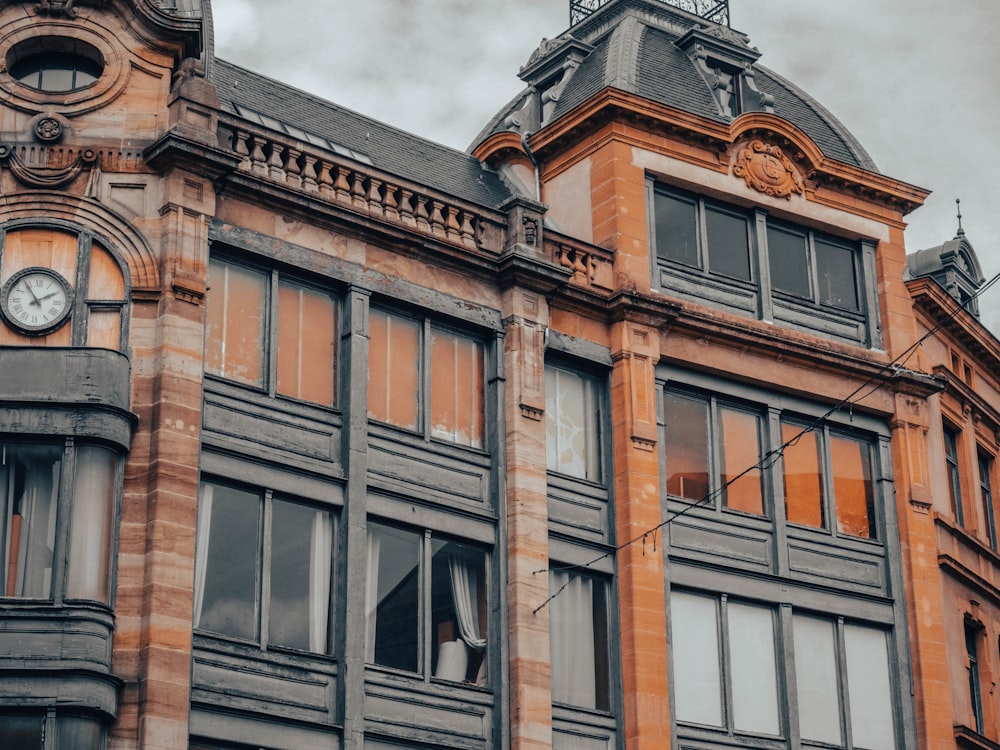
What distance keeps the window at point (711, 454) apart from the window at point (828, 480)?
754 millimetres

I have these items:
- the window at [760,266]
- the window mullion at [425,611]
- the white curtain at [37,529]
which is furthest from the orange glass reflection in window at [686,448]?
the white curtain at [37,529]

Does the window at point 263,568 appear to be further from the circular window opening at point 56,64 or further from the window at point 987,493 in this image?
the window at point 987,493

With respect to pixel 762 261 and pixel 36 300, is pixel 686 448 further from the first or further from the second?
pixel 36 300

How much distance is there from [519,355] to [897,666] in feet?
30.1

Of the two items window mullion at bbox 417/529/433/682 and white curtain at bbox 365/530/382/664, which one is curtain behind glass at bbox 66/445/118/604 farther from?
window mullion at bbox 417/529/433/682

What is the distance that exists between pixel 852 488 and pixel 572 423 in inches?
240

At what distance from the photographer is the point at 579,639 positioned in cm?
2958

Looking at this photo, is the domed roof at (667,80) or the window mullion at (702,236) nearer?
the window mullion at (702,236)

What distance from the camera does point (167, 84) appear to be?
2744cm

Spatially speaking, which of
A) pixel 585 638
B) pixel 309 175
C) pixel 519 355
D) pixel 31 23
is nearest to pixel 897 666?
pixel 585 638

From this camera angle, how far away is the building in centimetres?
2480

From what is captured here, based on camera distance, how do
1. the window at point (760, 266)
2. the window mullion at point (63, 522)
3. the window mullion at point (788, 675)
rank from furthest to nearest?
the window at point (760, 266) → the window mullion at point (788, 675) → the window mullion at point (63, 522)

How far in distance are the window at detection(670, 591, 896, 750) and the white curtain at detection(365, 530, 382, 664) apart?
5613mm

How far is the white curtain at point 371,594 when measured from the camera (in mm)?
26828
